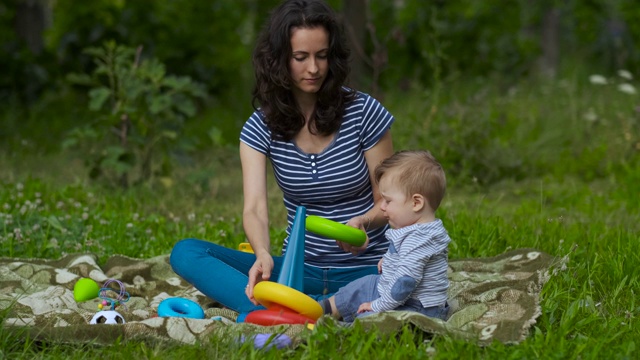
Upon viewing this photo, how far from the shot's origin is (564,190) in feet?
21.0

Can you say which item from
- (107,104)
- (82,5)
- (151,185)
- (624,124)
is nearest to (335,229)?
(151,185)

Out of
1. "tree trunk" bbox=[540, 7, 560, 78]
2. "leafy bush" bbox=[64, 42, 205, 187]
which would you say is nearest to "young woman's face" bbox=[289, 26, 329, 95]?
"leafy bush" bbox=[64, 42, 205, 187]

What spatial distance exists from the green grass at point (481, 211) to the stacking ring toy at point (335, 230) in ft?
1.31

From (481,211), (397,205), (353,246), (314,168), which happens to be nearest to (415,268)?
(397,205)

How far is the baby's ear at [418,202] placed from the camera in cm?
338

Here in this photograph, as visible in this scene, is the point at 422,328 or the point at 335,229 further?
the point at 335,229

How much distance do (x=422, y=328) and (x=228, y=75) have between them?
9.27 metres

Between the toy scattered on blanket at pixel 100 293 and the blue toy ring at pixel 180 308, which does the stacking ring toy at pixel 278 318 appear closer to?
the blue toy ring at pixel 180 308

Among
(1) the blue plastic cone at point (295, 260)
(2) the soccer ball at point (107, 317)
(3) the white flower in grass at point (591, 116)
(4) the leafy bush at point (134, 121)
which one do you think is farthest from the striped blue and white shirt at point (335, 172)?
(3) the white flower in grass at point (591, 116)

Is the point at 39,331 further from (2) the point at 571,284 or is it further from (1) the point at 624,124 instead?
(1) the point at 624,124

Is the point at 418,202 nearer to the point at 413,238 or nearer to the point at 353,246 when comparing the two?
the point at 413,238

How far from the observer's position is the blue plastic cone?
3533mm

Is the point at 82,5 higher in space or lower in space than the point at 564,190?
higher

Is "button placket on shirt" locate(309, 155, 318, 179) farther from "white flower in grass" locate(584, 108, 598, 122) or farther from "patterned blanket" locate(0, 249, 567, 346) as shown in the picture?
"white flower in grass" locate(584, 108, 598, 122)
